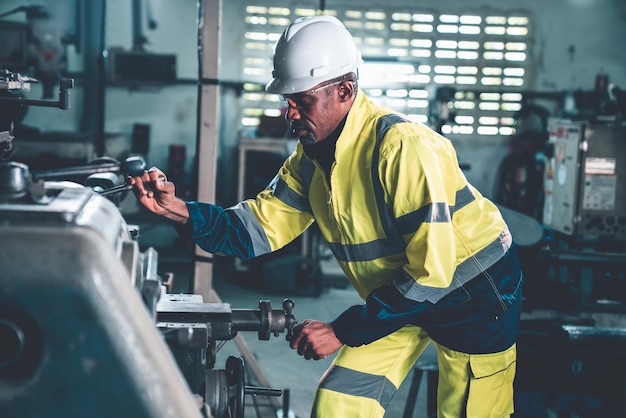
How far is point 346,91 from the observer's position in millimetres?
1962

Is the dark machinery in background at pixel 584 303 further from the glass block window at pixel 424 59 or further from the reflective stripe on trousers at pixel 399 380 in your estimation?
the glass block window at pixel 424 59

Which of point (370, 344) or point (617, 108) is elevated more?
point (617, 108)

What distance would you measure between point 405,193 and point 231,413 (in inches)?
24.5

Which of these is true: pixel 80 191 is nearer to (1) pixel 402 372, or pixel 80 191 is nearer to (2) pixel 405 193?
(2) pixel 405 193

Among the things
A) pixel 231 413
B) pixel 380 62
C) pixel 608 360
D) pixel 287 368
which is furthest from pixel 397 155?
pixel 380 62

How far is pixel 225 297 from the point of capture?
5.89m

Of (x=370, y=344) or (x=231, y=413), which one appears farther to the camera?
(x=370, y=344)

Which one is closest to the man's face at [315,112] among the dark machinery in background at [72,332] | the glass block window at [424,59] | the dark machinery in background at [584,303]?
the dark machinery in background at [72,332]

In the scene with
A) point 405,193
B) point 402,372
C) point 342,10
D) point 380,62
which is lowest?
point 402,372

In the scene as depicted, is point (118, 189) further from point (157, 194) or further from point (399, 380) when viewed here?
point (399, 380)

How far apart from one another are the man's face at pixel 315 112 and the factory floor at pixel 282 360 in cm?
63

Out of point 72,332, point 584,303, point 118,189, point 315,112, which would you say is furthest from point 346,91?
point 584,303

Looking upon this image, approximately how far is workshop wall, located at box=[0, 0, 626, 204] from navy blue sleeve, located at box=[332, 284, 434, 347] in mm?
5425

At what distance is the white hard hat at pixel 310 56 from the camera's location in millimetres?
1935
